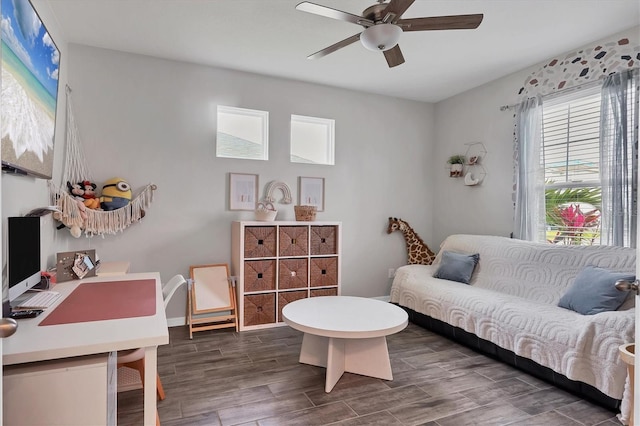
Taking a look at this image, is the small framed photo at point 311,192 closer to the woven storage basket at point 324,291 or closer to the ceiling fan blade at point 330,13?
the woven storage basket at point 324,291

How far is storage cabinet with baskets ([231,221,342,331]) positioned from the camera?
360cm

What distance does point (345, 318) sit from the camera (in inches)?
102

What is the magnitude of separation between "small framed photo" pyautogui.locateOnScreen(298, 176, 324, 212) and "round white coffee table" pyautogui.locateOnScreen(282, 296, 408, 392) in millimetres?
1501

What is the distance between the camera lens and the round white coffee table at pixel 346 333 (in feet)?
7.84

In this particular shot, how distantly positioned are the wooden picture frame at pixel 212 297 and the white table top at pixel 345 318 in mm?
1015

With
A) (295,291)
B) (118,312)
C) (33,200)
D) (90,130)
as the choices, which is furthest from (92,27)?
(295,291)

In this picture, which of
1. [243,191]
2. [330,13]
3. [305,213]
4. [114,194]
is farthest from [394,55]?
[114,194]

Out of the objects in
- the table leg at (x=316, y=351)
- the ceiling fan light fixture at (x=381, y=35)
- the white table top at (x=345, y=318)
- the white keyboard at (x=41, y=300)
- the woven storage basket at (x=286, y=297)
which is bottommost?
the table leg at (x=316, y=351)

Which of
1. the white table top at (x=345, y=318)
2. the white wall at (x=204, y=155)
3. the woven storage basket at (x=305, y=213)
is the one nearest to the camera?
the white table top at (x=345, y=318)

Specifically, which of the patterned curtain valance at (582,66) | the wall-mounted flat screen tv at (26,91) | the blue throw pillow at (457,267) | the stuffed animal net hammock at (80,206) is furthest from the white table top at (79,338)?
the patterned curtain valance at (582,66)

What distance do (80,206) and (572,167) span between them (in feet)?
13.7

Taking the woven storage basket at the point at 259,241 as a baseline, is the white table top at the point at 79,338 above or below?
below

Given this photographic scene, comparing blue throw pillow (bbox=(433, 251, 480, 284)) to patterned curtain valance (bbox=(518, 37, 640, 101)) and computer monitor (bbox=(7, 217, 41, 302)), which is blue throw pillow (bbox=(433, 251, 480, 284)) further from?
computer monitor (bbox=(7, 217, 41, 302))

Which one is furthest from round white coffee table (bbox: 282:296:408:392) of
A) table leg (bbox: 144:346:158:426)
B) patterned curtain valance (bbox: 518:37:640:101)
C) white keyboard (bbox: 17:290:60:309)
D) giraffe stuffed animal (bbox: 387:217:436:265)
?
patterned curtain valance (bbox: 518:37:640:101)
